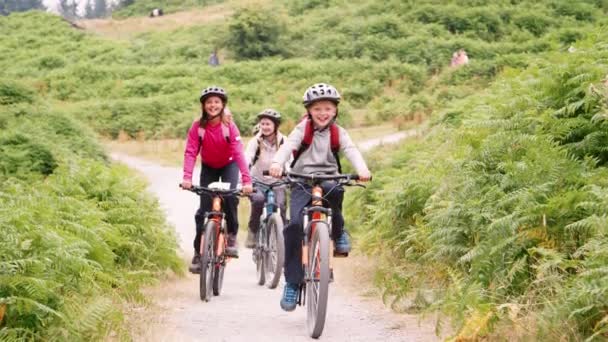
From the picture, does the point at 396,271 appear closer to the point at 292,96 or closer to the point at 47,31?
the point at 292,96

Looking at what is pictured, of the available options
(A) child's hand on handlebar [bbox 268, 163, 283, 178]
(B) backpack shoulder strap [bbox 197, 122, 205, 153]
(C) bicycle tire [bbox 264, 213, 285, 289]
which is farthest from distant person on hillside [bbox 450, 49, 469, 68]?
(A) child's hand on handlebar [bbox 268, 163, 283, 178]

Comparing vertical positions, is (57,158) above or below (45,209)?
below

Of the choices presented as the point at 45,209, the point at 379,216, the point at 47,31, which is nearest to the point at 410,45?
the point at 47,31

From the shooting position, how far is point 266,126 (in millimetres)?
11883

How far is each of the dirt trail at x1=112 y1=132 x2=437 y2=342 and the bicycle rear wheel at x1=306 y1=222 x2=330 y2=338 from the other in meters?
0.18

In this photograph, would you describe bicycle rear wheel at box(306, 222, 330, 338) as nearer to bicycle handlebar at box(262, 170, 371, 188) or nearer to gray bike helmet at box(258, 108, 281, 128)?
bicycle handlebar at box(262, 170, 371, 188)

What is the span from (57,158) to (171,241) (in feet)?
13.2

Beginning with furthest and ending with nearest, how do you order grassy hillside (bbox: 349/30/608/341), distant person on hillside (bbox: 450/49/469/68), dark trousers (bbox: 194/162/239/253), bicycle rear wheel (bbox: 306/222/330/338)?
distant person on hillside (bbox: 450/49/469/68) → dark trousers (bbox: 194/162/239/253) → bicycle rear wheel (bbox: 306/222/330/338) → grassy hillside (bbox: 349/30/608/341)

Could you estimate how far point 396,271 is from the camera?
29.9 ft

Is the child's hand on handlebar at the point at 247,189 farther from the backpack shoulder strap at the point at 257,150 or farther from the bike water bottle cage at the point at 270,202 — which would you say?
the backpack shoulder strap at the point at 257,150

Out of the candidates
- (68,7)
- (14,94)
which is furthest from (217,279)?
(68,7)

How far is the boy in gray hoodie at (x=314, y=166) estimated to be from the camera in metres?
7.73

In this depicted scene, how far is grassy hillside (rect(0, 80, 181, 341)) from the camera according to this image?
18.2 feet

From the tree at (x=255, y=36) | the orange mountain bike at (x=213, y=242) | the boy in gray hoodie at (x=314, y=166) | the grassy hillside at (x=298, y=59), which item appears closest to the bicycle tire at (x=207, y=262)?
the orange mountain bike at (x=213, y=242)
